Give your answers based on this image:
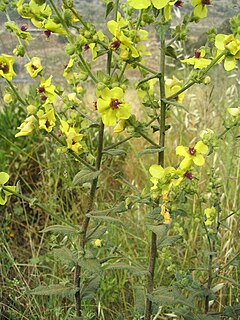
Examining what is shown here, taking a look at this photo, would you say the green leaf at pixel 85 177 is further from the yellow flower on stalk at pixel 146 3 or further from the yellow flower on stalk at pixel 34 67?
the yellow flower on stalk at pixel 146 3

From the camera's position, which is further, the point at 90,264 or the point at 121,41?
the point at 90,264

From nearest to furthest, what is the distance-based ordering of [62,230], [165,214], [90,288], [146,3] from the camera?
1. [146,3]
2. [165,214]
3. [62,230]
4. [90,288]

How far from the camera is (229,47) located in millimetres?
1309

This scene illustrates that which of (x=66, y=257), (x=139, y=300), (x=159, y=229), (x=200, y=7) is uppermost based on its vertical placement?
(x=200, y=7)

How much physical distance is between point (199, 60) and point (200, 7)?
0.13m

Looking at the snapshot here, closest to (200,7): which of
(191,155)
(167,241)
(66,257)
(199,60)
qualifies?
(199,60)

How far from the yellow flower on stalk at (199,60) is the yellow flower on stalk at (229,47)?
0.08m

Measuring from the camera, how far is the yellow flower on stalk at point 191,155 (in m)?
1.42

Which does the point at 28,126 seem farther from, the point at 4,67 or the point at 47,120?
the point at 4,67

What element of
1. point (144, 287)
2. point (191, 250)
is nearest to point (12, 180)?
point (191, 250)

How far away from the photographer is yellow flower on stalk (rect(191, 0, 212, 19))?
A: 4.55ft

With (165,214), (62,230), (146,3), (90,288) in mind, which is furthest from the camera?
(90,288)

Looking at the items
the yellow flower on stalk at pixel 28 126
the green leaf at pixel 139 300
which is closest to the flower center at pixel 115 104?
the yellow flower on stalk at pixel 28 126

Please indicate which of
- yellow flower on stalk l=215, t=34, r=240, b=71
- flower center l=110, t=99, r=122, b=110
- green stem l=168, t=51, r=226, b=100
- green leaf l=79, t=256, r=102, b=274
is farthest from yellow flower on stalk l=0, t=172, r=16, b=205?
yellow flower on stalk l=215, t=34, r=240, b=71
